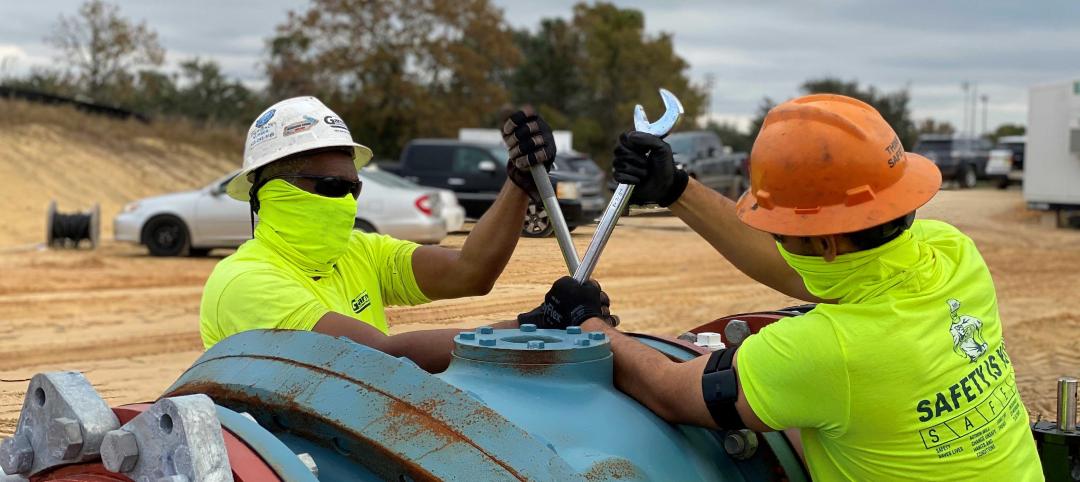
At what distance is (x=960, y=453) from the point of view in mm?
2262

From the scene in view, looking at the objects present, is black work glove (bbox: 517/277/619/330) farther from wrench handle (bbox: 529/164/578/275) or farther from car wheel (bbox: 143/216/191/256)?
car wheel (bbox: 143/216/191/256)

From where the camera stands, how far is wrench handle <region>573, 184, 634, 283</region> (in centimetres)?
271

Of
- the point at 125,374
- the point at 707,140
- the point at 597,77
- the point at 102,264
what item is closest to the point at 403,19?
the point at 597,77

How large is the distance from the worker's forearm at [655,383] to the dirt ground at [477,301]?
0.85 meters

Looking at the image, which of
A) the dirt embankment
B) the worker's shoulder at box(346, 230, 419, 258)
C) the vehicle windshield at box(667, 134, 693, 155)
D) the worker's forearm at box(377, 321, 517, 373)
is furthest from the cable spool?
the worker's forearm at box(377, 321, 517, 373)

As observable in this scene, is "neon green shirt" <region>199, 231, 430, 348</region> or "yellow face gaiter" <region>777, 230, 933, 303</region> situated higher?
"yellow face gaiter" <region>777, 230, 933, 303</region>

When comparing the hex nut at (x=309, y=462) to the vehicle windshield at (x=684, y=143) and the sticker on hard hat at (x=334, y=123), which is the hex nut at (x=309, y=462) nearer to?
the sticker on hard hat at (x=334, y=123)

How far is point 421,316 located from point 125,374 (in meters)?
5.37

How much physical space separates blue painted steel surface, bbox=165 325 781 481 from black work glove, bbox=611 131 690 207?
597mm

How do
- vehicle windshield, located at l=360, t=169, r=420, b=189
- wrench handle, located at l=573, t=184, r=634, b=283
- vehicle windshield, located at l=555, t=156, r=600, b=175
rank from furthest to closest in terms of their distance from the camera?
vehicle windshield, located at l=555, t=156, r=600, b=175 → vehicle windshield, located at l=360, t=169, r=420, b=189 → wrench handle, located at l=573, t=184, r=634, b=283

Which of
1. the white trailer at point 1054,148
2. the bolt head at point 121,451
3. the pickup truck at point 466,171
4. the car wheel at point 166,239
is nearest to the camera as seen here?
the bolt head at point 121,451

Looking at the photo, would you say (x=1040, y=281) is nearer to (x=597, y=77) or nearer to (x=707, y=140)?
(x=707, y=140)

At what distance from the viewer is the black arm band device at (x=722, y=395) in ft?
7.25

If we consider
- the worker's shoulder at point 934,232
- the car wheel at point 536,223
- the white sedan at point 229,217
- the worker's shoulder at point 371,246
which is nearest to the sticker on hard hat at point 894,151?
the worker's shoulder at point 934,232
